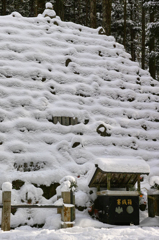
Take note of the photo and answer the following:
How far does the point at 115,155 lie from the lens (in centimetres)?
717

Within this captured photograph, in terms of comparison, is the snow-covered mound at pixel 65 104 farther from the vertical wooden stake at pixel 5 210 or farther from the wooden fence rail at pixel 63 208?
the vertical wooden stake at pixel 5 210

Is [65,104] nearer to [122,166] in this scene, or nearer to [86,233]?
[122,166]

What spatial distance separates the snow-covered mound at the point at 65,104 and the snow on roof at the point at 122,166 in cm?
112

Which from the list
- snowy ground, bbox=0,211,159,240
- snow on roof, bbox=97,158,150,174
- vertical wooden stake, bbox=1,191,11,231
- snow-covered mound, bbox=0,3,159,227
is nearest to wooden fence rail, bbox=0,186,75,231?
vertical wooden stake, bbox=1,191,11,231

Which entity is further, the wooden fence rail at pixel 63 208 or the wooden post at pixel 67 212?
the wooden post at pixel 67 212

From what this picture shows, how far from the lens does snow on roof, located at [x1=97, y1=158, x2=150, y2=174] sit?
512 cm

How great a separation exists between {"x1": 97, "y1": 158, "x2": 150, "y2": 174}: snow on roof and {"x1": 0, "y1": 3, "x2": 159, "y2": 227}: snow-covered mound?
1120 mm

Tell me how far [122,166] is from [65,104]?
2800 millimetres

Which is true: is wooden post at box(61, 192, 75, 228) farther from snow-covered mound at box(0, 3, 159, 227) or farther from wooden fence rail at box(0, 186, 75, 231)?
snow-covered mound at box(0, 3, 159, 227)

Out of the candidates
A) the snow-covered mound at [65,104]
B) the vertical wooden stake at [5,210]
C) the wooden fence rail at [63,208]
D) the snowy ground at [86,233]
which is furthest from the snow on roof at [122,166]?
the vertical wooden stake at [5,210]

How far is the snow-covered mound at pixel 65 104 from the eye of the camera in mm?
6367

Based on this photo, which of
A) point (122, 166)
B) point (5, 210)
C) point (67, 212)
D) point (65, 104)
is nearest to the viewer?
point (5, 210)

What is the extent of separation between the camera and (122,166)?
523 cm

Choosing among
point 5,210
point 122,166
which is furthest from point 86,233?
point 122,166
